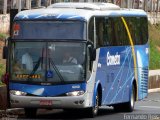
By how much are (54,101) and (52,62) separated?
1099mm

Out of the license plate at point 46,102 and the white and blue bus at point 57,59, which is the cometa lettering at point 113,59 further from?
the license plate at point 46,102

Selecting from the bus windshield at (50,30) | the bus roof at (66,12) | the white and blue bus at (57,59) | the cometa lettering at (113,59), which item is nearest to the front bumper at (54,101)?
the white and blue bus at (57,59)

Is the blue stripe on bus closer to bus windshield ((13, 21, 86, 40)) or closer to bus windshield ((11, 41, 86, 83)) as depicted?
bus windshield ((11, 41, 86, 83))

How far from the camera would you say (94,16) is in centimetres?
2270

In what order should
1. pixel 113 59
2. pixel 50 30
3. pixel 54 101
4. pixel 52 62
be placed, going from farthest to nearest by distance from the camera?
1. pixel 113 59
2. pixel 50 30
3. pixel 52 62
4. pixel 54 101

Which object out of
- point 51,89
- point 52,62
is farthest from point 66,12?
point 51,89

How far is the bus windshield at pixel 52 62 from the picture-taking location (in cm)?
2161

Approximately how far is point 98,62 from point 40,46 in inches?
80.7

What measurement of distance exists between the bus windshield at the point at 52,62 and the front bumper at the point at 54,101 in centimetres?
49

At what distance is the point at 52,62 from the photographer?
71.1 ft

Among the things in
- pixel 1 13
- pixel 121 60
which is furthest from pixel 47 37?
pixel 1 13

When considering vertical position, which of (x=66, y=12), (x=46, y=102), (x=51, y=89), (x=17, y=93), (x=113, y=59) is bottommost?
(x=46, y=102)

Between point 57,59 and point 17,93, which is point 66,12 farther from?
point 17,93

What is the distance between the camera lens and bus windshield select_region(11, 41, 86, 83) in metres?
21.6
